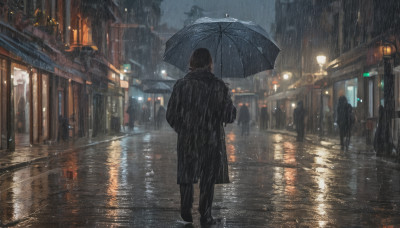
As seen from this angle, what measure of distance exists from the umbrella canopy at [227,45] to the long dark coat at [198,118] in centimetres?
165

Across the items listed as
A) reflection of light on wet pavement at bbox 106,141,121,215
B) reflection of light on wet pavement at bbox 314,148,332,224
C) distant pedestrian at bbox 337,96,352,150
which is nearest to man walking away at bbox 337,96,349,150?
distant pedestrian at bbox 337,96,352,150

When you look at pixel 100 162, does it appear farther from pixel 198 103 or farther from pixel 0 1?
pixel 198 103

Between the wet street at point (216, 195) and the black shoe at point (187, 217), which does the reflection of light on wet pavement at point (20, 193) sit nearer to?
the wet street at point (216, 195)

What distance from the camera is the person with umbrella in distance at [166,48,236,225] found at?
5848 millimetres

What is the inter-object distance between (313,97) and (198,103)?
37851 mm

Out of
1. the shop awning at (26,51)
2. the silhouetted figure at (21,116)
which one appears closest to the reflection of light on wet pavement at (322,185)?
the shop awning at (26,51)

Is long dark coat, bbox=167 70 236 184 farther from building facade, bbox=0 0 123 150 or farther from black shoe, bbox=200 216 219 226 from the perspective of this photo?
building facade, bbox=0 0 123 150

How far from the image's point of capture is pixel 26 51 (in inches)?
711

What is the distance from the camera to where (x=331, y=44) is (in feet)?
119

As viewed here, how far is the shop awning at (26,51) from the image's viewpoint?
53.2 feet

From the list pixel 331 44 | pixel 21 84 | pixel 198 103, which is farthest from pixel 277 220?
pixel 331 44

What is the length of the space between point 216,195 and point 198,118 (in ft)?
9.64

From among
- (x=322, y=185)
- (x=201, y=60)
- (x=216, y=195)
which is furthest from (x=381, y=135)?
(x=201, y=60)

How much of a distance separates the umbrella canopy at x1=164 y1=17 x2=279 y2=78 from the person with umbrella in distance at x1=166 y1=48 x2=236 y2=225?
1553 millimetres
